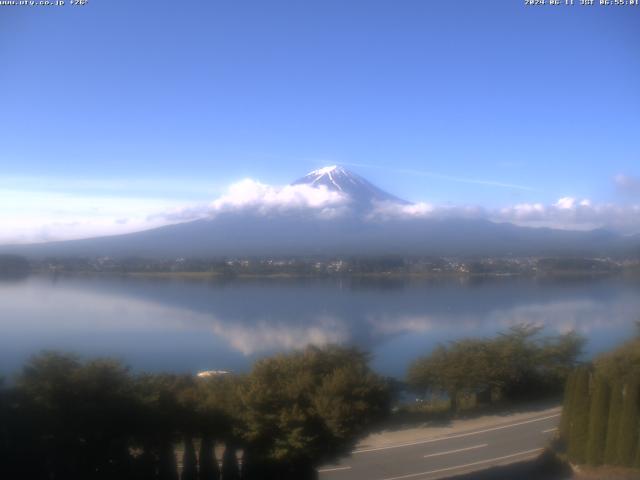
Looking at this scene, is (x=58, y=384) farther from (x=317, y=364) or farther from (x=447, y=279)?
(x=447, y=279)

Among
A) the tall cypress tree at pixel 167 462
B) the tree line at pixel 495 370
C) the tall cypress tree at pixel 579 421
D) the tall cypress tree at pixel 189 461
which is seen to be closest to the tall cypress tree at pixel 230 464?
the tall cypress tree at pixel 189 461

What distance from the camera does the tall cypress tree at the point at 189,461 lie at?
608 cm

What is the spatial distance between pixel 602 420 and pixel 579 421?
271 millimetres

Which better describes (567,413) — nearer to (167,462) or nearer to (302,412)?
(302,412)

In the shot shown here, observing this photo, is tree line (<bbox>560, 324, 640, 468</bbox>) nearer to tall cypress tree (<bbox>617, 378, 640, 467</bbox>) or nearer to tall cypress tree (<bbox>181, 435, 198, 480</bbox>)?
tall cypress tree (<bbox>617, 378, 640, 467</bbox>)

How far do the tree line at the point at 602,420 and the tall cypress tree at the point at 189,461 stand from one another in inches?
181

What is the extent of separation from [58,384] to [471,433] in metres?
5.89

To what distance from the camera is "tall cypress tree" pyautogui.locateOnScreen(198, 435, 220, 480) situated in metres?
6.12

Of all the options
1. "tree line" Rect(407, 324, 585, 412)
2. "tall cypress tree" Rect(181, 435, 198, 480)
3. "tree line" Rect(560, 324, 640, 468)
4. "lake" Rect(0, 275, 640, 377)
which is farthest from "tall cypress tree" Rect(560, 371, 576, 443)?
"tall cypress tree" Rect(181, 435, 198, 480)

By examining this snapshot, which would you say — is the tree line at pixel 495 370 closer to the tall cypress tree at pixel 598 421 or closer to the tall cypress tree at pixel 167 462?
the tall cypress tree at pixel 598 421

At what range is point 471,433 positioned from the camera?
8578 millimetres

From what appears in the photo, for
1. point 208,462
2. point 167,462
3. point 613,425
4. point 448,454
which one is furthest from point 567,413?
point 167,462

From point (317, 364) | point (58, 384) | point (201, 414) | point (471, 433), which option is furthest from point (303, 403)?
point (471, 433)

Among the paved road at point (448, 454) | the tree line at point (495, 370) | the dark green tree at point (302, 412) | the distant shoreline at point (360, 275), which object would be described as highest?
the distant shoreline at point (360, 275)
